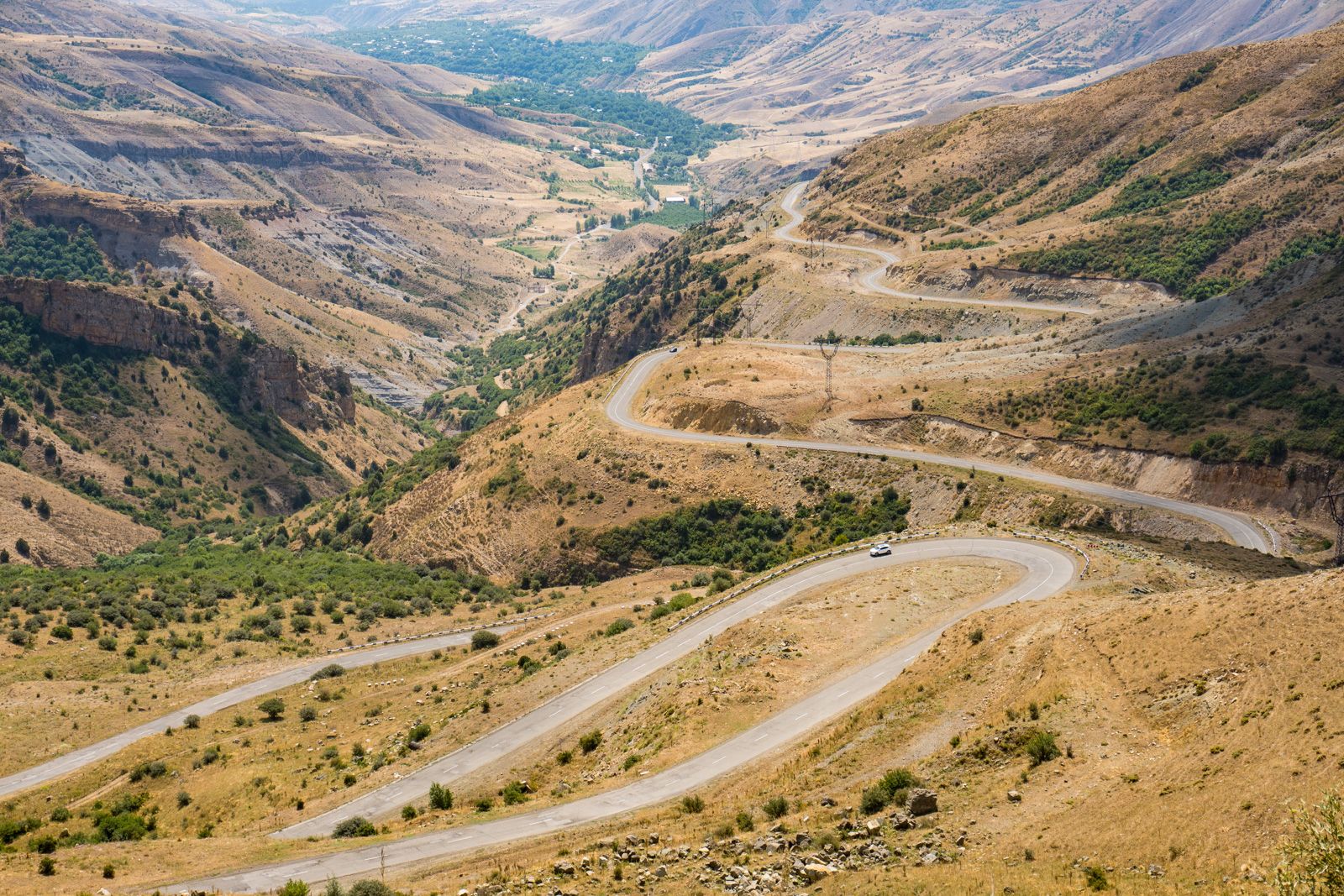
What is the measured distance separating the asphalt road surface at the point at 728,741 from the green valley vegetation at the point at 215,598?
1043 inches

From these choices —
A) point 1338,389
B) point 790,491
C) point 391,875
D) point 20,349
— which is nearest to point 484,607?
point 790,491

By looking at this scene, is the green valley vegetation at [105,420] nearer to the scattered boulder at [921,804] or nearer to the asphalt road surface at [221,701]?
the asphalt road surface at [221,701]

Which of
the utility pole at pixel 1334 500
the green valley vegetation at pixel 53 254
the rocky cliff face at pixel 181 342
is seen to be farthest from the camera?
the green valley vegetation at pixel 53 254

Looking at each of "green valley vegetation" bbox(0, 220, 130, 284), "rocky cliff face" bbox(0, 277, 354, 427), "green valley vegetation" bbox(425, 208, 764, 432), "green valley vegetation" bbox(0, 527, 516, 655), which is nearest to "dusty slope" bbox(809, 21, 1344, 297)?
"green valley vegetation" bbox(425, 208, 764, 432)

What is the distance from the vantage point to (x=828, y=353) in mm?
102688

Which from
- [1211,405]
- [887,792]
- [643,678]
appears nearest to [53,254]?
[643,678]

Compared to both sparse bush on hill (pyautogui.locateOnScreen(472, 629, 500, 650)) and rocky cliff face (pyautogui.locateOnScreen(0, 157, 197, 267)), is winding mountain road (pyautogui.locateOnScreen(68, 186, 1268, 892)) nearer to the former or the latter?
sparse bush on hill (pyautogui.locateOnScreen(472, 629, 500, 650))

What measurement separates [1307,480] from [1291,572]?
46.1ft

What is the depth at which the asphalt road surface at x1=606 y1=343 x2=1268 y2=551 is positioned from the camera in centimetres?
6188

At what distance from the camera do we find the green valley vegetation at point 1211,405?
64750 mm

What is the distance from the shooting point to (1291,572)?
167 feet

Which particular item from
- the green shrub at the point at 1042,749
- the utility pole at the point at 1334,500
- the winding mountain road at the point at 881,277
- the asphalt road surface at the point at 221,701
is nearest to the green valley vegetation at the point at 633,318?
the winding mountain road at the point at 881,277

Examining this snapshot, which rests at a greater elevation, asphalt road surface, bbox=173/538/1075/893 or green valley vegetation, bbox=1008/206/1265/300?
green valley vegetation, bbox=1008/206/1265/300

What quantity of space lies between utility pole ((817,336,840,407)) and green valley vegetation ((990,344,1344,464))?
14.0 metres
